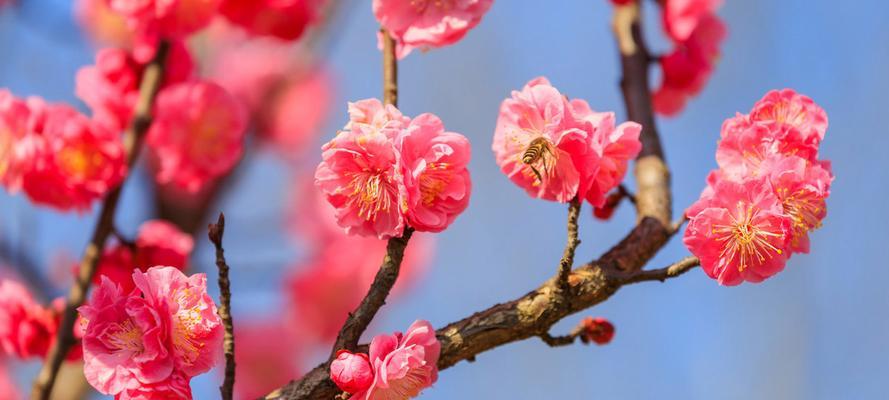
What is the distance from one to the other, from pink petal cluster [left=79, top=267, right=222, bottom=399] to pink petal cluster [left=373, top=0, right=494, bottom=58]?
0.38 metres

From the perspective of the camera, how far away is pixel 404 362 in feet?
2.72

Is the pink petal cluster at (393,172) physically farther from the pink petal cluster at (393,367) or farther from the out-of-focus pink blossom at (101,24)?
the out-of-focus pink blossom at (101,24)

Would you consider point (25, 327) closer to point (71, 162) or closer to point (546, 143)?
point (71, 162)

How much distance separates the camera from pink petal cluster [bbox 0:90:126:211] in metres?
1.37

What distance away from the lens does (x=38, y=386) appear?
112 centimetres

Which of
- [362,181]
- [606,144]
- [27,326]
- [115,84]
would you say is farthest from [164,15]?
[606,144]

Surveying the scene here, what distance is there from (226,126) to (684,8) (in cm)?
77

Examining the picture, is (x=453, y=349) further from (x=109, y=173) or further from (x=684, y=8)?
(x=684, y=8)

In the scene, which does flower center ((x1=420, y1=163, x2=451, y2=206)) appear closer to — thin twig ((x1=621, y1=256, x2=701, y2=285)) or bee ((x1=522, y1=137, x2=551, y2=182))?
bee ((x1=522, y1=137, x2=551, y2=182))

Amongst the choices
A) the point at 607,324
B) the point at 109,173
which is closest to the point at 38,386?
the point at 109,173

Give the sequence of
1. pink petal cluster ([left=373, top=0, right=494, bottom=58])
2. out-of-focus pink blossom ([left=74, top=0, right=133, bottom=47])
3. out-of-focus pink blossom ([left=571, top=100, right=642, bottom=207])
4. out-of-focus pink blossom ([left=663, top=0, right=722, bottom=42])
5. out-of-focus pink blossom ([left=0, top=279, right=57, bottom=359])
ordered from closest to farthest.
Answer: out-of-focus pink blossom ([left=571, top=100, right=642, bottom=207]) < pink petal cluster ([left=373, top=0, right=494, bottom=58]) < out-of-focus pink blossom ([left=0, top=279, right=57, bottom=359]) < out-of-focus pink blossom ([left=663, top=0, right=722, bottom=42]) < out-of-focus pink blossom ([left=74, top=0, right=133, bottom=47])

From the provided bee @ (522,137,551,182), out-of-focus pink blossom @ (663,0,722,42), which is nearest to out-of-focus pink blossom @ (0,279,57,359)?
bee @ (522,137,551,182)

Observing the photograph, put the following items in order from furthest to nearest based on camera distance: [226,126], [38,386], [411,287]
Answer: [411,287], [226,126], [38,386]

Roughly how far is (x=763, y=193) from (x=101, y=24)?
8.56ft
